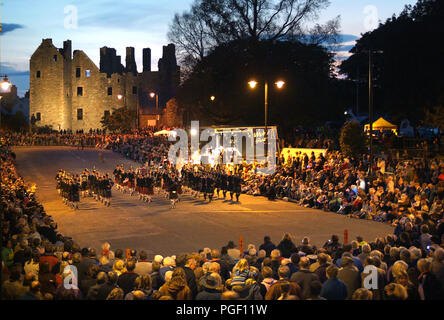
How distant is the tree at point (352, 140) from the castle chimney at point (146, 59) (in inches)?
2488

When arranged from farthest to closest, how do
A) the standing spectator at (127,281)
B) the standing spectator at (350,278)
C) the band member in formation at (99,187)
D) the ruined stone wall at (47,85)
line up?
the ruined stone wall at (47,85), the band member in formation at (99,187), the standing spectator at (127,281), the standing spectator at (350,278)

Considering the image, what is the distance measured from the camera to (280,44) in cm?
4144

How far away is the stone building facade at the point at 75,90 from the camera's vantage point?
256 feet

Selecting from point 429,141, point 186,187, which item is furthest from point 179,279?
point 429,141

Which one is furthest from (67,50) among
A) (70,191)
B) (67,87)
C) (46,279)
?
(46,279)

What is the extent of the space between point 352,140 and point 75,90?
2378 inches

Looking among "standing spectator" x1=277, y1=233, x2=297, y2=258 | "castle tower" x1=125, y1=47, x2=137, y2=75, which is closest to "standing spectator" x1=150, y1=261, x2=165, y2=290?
"standing spectator" x1=277, y1=233, x2=297, y2=258

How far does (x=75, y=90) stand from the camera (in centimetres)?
8006

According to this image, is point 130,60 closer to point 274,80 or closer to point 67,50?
point 67,50

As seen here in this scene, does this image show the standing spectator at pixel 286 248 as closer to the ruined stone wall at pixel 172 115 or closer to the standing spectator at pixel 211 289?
the standing spectator at pixel 211 289

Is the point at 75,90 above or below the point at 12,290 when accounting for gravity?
above

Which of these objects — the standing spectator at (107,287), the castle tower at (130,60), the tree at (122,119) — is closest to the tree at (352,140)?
the standing spectator at (107,287)
